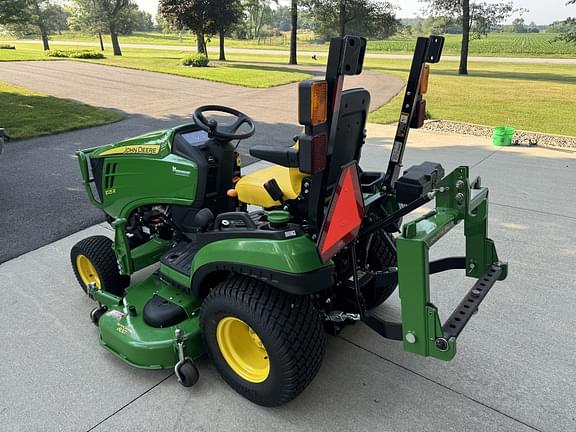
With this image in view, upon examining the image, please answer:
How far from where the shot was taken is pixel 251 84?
15578mm

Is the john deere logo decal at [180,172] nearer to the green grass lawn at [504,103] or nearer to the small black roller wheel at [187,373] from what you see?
the small black roller wheel at [187,373]

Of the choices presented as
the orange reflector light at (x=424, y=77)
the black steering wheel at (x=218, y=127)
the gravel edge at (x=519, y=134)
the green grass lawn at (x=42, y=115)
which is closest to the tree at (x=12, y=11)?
the green grass lawn at (x=42, y=115)

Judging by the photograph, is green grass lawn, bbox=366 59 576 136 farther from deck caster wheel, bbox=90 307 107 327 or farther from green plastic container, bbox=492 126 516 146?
deck caster wheel, bbox=90 307 107 327

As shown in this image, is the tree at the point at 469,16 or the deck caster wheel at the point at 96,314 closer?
the deck caster wheel at the point at 96,314

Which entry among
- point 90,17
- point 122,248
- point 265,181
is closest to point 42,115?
point 122,248

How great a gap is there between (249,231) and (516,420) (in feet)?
4.98

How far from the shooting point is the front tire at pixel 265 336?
211cm

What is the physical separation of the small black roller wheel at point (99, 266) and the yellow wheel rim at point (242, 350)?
113 cm

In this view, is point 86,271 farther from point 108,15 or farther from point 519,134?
point 108,15

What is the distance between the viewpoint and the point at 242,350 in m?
2.45

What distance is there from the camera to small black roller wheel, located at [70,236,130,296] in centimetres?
311

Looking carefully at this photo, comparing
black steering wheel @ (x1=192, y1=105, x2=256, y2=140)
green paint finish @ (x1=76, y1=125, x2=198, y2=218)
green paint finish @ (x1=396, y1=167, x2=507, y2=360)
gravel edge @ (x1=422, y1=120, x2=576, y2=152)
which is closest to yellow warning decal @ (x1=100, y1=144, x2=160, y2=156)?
green paint finish @ (x1=76, y1=125, x2=198, y2=218)

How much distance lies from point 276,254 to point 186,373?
81 cm

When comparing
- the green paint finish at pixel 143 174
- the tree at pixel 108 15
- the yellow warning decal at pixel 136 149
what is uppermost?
the tree at pixel 108 15
